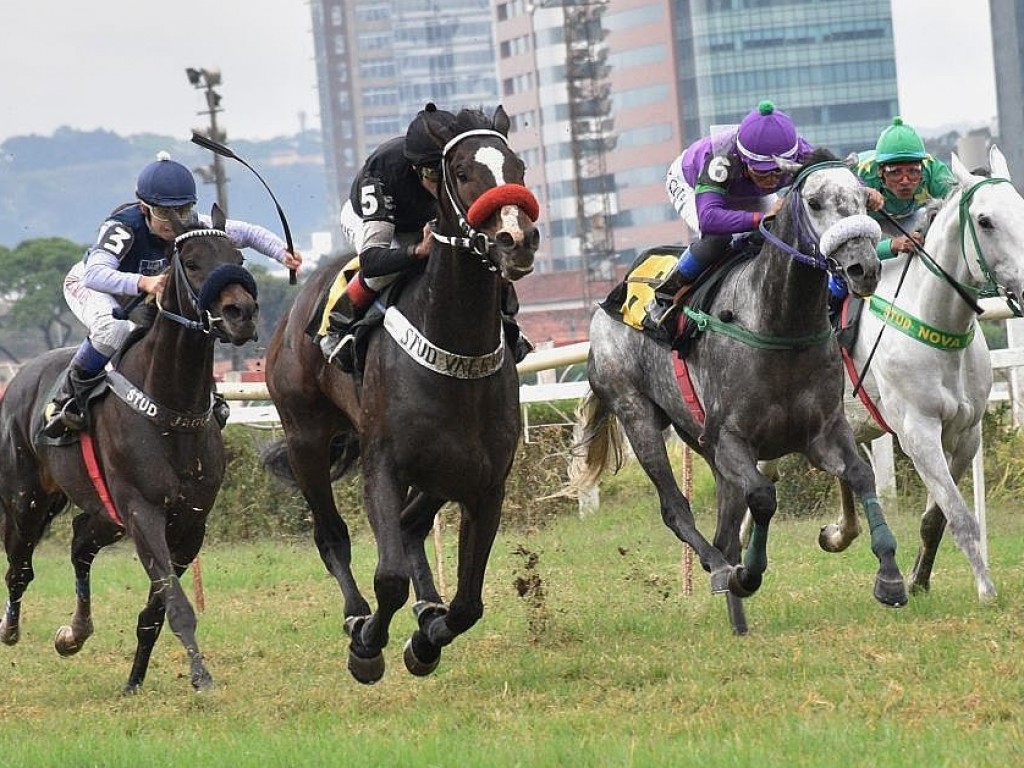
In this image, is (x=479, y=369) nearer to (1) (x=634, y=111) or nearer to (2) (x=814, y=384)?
(2) (x=814, y=384)

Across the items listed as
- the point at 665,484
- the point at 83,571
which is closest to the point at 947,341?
the point at 665,484

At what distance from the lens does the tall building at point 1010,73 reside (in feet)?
325

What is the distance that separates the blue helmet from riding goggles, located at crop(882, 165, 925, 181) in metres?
3.52

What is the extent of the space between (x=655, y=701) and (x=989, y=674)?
47.8 inches

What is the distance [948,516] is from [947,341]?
0.87 m

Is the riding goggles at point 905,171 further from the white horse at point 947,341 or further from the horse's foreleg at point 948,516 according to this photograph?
the horse's foreleg at point 948,516

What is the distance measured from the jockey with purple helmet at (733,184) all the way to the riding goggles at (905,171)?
67cm

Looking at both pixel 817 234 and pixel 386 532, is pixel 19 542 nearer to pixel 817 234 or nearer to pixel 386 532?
pixel 386 532

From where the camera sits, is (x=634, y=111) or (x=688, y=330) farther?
(x=634, y=111)

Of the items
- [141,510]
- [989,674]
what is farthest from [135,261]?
[989,674]

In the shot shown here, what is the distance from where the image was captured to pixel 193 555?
9.06m

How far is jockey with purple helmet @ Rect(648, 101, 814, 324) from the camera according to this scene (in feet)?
27.8

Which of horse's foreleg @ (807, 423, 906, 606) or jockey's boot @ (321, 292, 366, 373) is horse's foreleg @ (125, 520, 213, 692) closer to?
jockey's boot @ (321, 292, 366, 373)

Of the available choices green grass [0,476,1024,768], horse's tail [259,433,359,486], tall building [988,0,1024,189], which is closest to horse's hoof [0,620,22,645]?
green grass [0,476,1024,768]
